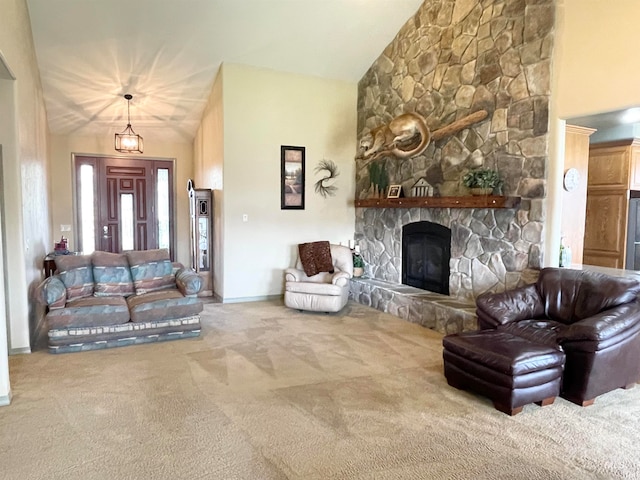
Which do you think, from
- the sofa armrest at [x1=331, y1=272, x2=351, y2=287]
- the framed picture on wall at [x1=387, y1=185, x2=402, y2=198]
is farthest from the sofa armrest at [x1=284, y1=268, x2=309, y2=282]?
the framed picture on wall at [x1=387, y1=185, x2=402, y2=198]

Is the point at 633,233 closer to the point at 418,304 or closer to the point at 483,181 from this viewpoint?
the point at 483,181

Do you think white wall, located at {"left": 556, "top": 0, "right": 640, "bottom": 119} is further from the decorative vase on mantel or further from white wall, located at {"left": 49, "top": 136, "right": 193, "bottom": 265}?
white wall, located at {"left": 49, "top": 136, "right": 193, "bottom": 265}

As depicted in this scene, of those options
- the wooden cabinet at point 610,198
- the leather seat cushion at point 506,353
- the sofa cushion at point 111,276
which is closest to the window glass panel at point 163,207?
the sofa cushion at point 111,276

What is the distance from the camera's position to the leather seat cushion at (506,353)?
2979 millimetres

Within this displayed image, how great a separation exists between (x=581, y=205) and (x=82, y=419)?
211 inches

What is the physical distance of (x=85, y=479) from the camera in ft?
7.37

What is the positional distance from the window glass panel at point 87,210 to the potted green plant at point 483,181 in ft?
22.0

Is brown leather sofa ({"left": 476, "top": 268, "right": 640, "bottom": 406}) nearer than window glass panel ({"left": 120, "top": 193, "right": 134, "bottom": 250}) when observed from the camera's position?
Yes

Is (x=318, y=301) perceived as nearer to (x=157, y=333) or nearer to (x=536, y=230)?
(x=157, y=333)

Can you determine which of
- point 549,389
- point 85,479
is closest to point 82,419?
point 85,479

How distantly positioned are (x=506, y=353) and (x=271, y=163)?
4399mm

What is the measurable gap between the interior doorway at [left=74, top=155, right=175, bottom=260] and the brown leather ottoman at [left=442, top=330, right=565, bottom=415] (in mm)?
6792

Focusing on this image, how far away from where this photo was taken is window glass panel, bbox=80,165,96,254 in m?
8.06

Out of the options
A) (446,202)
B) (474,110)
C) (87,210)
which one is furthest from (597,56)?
(87,210)
